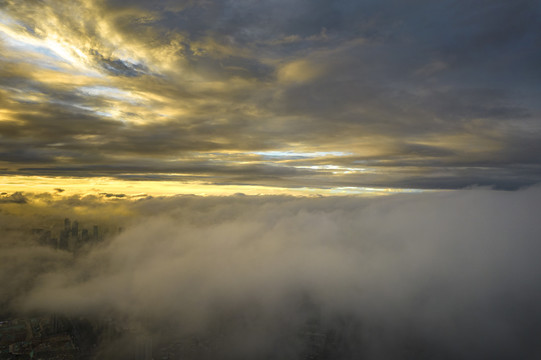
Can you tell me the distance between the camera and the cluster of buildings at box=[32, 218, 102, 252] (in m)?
189

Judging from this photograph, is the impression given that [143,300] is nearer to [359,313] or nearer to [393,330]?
[359,313]

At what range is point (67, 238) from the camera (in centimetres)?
18988

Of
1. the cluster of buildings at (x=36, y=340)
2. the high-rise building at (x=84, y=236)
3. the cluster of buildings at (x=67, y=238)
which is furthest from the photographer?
the high-rise building at (x=84, y=236)

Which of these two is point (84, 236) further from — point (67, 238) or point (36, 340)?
point (36, 340)

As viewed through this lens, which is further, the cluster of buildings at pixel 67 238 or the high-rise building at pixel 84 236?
the high-rise building at pixel 84 236

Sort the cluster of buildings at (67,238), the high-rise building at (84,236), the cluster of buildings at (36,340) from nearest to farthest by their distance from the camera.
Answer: the cluster of buildings at (36,340) → the cluster of buildings at (67,238) → the high-rise building at (84,236)

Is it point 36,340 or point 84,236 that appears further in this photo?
point 84,236

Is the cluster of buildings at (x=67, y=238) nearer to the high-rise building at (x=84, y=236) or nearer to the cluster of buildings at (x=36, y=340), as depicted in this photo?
the high-rise building at (x=84, y=236)

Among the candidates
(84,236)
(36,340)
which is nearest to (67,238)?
(84,236)

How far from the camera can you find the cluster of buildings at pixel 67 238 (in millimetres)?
189125

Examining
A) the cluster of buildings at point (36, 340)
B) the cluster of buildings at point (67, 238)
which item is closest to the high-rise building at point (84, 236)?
the cluster of buildings at point (67, 238)

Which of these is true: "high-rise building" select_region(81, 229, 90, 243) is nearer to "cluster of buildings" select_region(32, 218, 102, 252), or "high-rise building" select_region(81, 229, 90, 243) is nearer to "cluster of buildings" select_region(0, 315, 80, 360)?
"cluster of buildings" select_region(32, 218, 102, 252)

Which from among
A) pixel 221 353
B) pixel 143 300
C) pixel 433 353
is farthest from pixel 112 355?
pixel 433 353

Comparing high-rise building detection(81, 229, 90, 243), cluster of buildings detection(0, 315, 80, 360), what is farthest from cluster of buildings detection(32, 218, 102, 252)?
cluster of buildings detection(0, 315, 80, 360)
